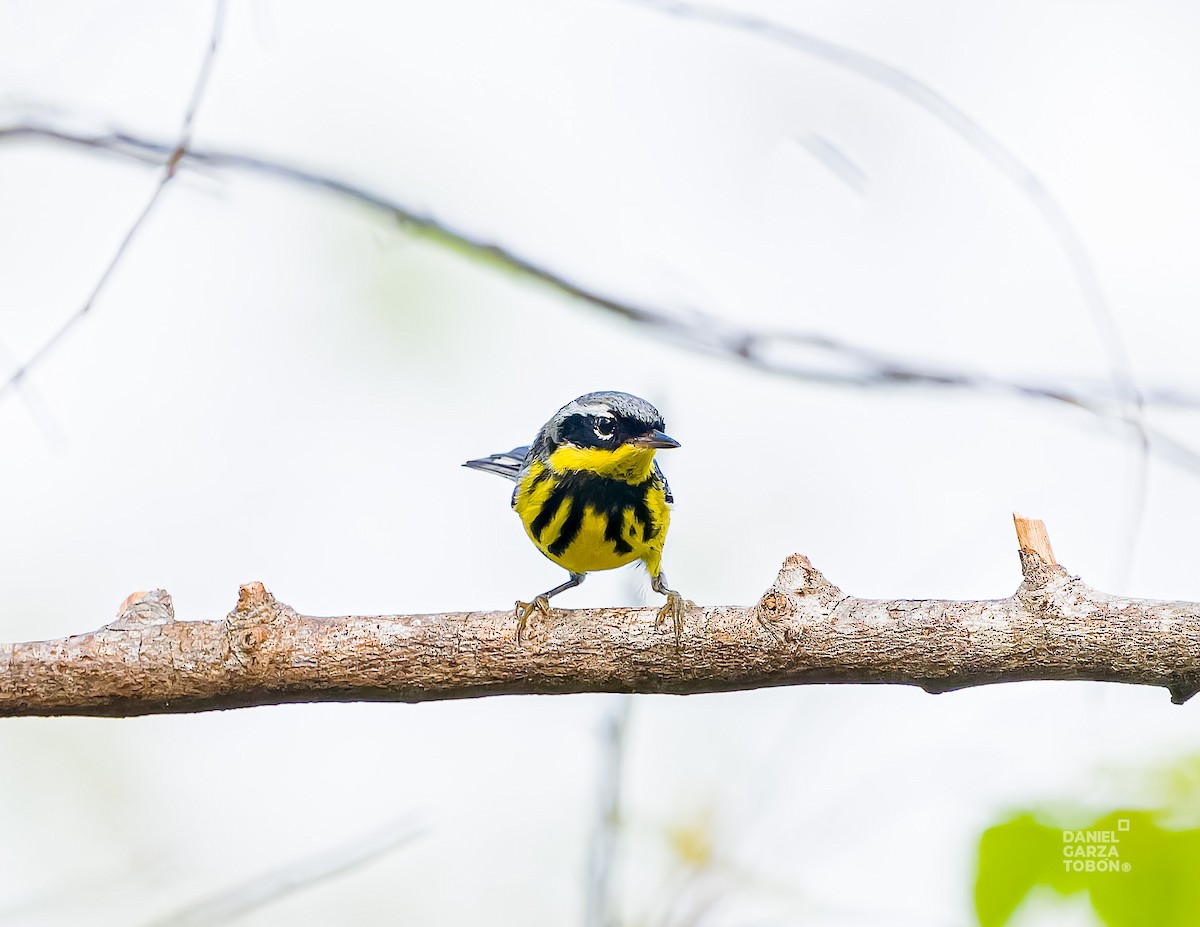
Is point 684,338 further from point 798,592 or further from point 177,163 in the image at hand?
point 177,163

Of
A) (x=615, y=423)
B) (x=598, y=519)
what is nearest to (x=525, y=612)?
(x=598, y=519)

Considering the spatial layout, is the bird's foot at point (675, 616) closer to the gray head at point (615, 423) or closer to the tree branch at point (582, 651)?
the tree branch at point (582, 651)

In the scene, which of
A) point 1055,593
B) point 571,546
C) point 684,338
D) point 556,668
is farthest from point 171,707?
point 1055,593

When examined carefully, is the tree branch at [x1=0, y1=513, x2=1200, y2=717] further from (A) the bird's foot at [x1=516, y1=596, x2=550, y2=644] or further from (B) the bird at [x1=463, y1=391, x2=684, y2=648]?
(B) the bird at [x1=463, y1=391, x2=684, y2=648]

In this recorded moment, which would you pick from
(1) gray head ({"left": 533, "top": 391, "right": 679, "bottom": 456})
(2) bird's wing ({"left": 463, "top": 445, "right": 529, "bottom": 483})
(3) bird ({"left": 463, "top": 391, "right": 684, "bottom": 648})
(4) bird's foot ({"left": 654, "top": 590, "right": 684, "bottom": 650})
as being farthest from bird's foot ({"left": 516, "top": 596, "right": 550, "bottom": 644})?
(2) bird's wing ({"left": 463, "top": 445, "right": 529, "bottom": 483})

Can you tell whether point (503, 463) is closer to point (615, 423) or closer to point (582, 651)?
point (615, 423)

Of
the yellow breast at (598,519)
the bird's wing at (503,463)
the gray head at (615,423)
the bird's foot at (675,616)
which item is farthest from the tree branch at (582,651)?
the bird's wing at (503,463)
